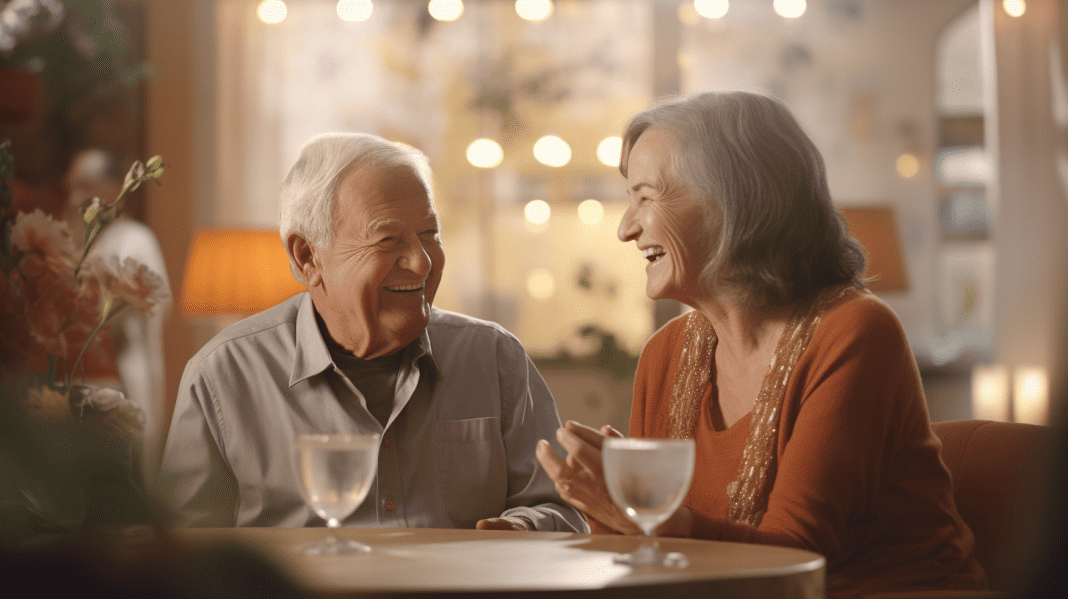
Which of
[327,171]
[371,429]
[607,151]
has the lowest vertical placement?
[371,429]

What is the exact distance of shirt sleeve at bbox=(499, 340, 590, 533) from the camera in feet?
5.36

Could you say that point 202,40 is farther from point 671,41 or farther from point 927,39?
point 927,39

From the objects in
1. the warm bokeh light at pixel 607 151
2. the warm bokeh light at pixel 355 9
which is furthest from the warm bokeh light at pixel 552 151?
the warm bokeh light at pixel 355 9

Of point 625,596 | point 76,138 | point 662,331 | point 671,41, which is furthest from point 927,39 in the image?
point 625,596

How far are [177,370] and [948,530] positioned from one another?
3915 millimetres

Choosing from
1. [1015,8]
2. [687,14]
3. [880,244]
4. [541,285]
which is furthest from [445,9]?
[1015,8]

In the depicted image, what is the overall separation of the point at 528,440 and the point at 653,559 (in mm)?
816

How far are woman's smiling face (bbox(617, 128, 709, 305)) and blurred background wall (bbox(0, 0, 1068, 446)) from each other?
2.74 meters

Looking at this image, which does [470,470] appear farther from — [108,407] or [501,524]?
[108,407]

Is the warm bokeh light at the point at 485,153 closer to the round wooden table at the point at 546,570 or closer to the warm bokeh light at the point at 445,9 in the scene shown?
the warm bokeh light at the point at 445,9

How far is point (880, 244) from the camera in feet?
11.2

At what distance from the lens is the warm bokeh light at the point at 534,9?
4.53m

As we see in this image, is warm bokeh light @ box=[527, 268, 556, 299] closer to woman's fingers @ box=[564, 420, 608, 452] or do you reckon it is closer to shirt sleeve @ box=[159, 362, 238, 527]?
shirt sleeve @ box=[159, 362, 238, 527]

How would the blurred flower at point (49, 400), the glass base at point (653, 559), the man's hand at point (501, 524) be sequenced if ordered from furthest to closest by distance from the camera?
the man's hand at point (501, 524), the blurred flower at point (49, 400), the glass base at point (653, 559)
